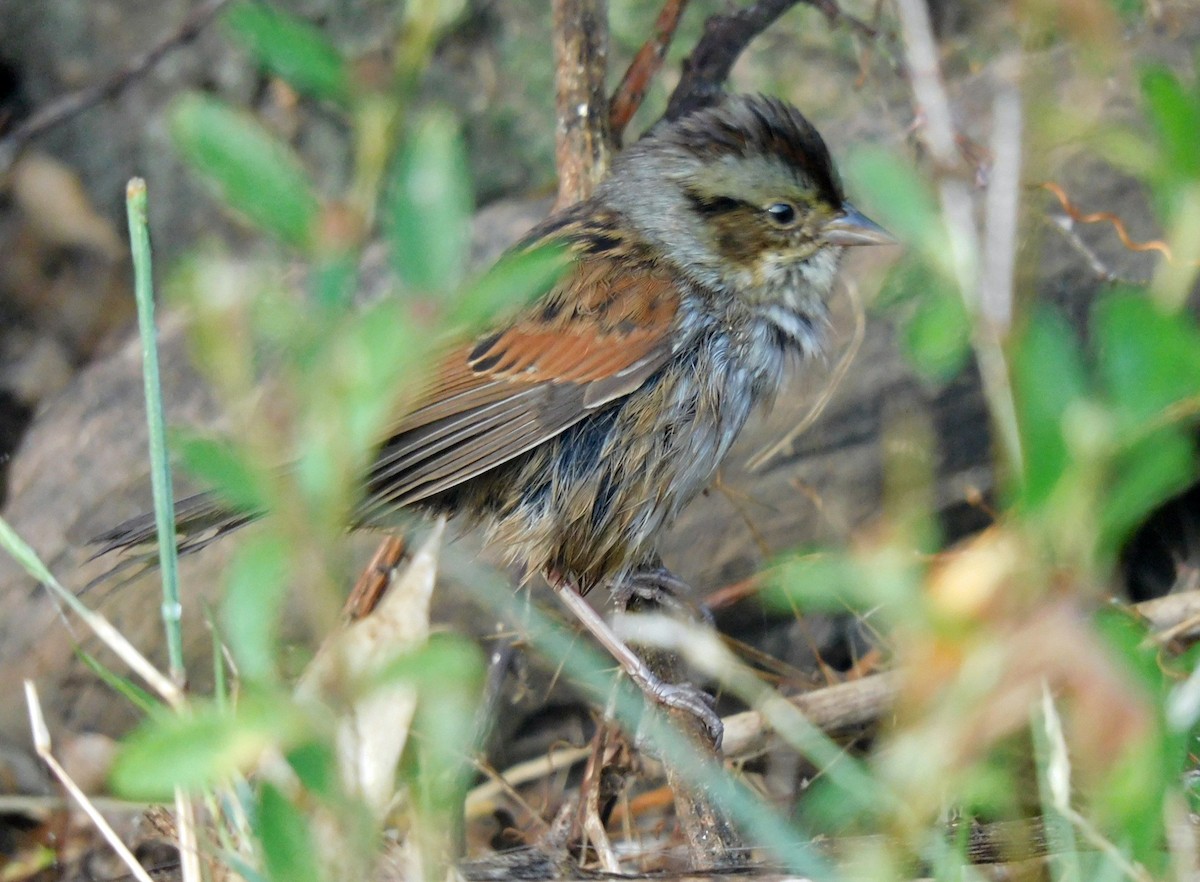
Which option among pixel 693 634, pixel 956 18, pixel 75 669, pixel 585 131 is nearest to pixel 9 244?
pixel 75 669

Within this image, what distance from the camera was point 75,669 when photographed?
364 centimetres

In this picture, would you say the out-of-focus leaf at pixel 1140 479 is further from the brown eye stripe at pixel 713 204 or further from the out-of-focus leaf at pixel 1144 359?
the brown eye stripe at pixel 713 204

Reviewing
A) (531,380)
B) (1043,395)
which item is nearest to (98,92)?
(531,380)

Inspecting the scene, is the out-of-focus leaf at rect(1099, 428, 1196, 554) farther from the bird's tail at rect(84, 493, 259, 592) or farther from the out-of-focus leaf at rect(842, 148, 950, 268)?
the bird's tail at rect(84, 493, 259, 592)

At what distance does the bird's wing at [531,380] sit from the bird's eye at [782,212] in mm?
302

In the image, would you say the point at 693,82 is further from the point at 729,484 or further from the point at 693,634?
the point at 693,634

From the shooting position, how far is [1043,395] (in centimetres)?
119

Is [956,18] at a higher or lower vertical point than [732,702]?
higher

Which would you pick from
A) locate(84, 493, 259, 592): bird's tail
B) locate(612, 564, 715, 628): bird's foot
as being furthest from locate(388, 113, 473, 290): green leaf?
locate(612, 564, 715, 628): bird's foot

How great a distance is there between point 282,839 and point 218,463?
378mm

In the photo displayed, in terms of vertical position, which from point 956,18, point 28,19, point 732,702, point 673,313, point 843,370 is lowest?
point 732,702

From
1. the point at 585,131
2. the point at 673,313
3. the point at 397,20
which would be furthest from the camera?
the point at 397,20

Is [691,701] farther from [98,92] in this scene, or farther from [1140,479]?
[98,92]

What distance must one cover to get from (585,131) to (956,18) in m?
2.02
